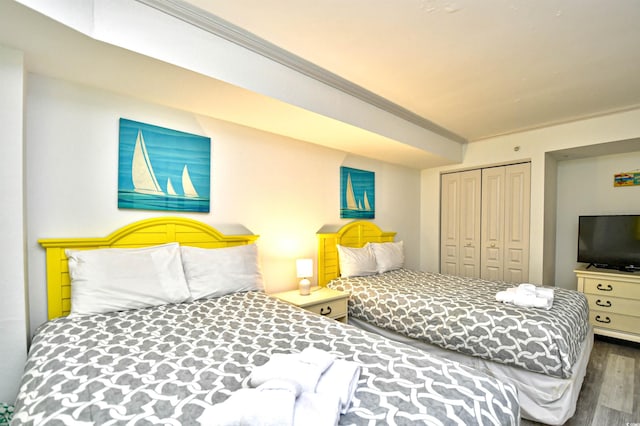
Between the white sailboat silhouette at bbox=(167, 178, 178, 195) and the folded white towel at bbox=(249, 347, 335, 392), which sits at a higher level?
the white sailboat silhouette at bbox=(167, 178, 178, 195)

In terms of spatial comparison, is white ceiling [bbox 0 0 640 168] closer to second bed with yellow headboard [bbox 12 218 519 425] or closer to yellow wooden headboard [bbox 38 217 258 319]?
yellow wooden headboard [bbox 38 217 258 319]

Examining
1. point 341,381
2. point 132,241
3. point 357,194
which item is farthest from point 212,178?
point 341,381

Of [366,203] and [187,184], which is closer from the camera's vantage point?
[187,184]

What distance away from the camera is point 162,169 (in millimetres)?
2291

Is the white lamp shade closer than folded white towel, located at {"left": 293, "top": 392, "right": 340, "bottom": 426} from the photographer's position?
No

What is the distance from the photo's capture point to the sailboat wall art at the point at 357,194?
3.69m

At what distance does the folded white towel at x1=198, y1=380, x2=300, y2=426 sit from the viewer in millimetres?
793

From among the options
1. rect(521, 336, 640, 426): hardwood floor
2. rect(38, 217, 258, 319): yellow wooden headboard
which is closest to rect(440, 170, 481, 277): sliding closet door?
rect(521, 336, 640, 426): hardwood floor

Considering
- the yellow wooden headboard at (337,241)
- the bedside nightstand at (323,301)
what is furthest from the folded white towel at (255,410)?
the yellow wooden headboard at (337,241)

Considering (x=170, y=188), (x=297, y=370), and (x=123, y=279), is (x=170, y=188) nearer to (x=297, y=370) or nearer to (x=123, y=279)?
(x=123, y=279)

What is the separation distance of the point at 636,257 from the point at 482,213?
1.57 meters

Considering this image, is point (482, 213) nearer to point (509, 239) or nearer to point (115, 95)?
point (509, 239)

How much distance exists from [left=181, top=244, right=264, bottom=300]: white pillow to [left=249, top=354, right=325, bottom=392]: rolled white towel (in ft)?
4.03

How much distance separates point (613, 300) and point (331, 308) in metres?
3.09
